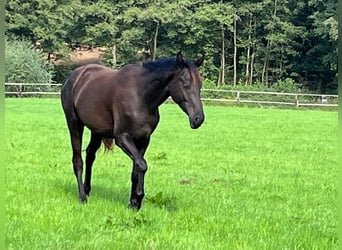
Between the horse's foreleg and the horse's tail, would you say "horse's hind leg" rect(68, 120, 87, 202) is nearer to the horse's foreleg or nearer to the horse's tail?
the horse's tail

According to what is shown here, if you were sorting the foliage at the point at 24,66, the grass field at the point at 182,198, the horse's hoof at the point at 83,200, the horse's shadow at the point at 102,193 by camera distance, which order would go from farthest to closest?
the foliage at the point at 24,66, the horse's shadow at the point at 102,193, the horse's hoof at the point at 83,200, the grass field at the point at 182,198

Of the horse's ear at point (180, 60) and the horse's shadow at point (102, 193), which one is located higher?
the horse's ear at point (180, 60)

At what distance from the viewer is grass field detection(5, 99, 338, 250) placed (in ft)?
14.8

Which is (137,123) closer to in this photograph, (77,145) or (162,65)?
(162,65)

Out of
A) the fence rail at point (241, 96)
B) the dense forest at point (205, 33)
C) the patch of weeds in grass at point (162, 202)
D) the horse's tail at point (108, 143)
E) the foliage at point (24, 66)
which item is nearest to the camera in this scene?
the patch of weeds in grass at point (162, 202)

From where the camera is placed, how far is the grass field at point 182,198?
4.50 meters

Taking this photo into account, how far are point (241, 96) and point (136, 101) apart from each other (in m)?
32.0

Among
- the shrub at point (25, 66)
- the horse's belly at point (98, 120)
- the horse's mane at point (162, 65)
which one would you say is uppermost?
the horse's mane at point (162, 65)

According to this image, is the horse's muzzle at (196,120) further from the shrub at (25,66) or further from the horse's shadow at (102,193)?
the shrub at (25,66)

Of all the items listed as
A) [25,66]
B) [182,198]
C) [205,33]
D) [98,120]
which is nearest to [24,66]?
[25,66]

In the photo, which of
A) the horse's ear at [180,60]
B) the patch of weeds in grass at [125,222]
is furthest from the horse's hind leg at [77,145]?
the horse's ear at [180,60]

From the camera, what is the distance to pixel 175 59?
220 inches

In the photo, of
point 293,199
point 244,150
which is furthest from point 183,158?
point 293,199

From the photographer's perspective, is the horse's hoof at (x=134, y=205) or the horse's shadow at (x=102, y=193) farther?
the horse's shadow at (x=102, y=193)
